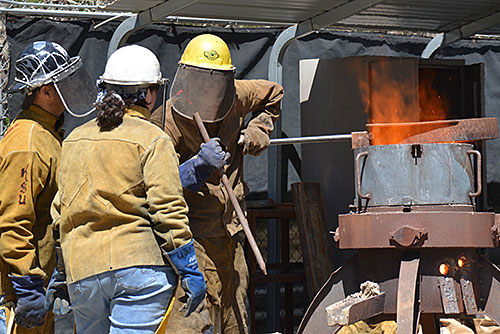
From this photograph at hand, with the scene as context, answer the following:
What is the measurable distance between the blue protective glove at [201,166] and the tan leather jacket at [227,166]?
48cm

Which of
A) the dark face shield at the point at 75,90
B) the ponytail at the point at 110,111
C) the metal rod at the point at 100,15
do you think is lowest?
the ponytail at the point at 110,111

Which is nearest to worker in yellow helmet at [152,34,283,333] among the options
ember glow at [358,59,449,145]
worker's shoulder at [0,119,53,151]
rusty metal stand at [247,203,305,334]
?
worker's shoulder at [0,119,53,151]

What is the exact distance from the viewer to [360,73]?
617 cm

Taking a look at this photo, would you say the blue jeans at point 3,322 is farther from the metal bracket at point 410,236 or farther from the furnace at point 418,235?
the metal bracket at point 410,236

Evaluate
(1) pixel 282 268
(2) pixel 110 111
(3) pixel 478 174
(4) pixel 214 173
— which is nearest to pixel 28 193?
(2) pixel 110 111

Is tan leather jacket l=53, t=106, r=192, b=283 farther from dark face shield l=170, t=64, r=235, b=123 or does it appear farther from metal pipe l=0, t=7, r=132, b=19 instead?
metal pipe l=0, t=7, r=132, b=19

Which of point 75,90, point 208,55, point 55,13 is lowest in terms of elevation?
point 75,90

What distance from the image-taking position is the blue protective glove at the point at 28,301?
380 centimetres

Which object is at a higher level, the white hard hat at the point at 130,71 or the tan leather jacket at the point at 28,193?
the white hard hat at the point at 130,71

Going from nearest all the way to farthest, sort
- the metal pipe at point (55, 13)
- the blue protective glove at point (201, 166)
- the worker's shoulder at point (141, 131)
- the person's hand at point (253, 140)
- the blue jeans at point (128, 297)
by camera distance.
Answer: the blue jeans at point (128, 297) → the worker's shoulder at point (141, 131) → the blue protective glove at point (201, 166) → the person's hand at point (253, 140) → the metal pipe at point (55, 13)

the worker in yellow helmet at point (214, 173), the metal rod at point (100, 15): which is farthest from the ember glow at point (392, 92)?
the worker in yellow helmet at point (214, 173)

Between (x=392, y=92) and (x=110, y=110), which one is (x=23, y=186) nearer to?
(x=110, y=110)

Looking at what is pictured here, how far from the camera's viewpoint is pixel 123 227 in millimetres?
3426

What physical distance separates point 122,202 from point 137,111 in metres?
0.46
